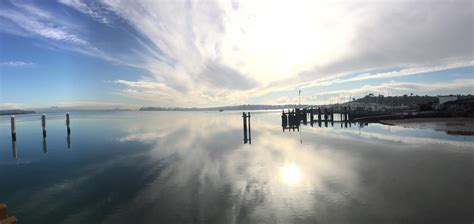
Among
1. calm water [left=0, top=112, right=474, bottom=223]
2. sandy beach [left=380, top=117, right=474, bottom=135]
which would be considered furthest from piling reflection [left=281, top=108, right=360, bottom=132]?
calm water [left=0, top=112, right=474, bottom=223]

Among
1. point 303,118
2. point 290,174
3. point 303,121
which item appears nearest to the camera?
point 290,174

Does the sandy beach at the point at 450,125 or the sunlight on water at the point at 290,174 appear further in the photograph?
the sandy beach at the point at 450,125

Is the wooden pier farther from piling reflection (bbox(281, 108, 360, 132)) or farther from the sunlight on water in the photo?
the sunlight on water

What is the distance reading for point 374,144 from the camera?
2488 cm

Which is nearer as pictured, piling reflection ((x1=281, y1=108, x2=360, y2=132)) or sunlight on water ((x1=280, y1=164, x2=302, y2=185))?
sunlight on water ((x1=280, y1=164, x2=302, y2=185))

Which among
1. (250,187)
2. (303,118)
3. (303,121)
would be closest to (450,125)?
(303,121)

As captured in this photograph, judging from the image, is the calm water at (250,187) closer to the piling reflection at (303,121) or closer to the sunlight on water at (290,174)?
the sunlight on water at (290,174)

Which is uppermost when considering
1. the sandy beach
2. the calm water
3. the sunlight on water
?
the sandy beach

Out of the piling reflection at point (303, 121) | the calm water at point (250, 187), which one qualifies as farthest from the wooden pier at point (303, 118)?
the calm water at point (250, 187)

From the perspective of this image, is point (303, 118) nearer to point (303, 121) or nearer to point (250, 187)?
point (303, 121)

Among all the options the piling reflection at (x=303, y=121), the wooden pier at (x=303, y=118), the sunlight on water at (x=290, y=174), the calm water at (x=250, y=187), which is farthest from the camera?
the wooden pier at (x=303, y=118)

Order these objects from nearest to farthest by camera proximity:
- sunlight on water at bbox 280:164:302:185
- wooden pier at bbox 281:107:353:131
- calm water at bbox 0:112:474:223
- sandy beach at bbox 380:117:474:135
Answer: calm water at bbox 0:112:474:223 → sunlight on water at bbox 280:164:302:185 → sandy beach at bbox 380:117:474:135 → wooden pier at bbox 281:107:353:131

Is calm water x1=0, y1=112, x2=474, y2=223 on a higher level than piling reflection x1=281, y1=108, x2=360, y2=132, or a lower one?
lower

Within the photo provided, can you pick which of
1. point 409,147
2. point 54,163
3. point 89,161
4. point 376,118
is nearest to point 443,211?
point 409,147
